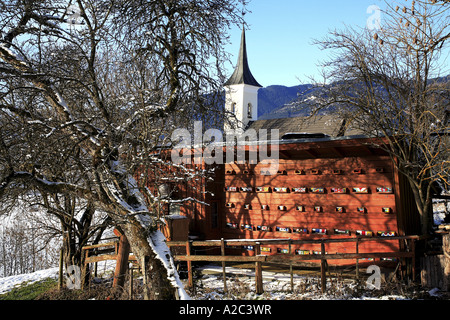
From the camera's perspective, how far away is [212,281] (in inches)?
392

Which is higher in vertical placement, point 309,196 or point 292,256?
point 309,196

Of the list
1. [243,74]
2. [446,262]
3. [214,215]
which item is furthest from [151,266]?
[243,74]

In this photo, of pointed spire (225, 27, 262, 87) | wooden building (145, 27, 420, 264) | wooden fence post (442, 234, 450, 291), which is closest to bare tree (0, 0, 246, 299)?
wooden building (145, 27, 420, 264)

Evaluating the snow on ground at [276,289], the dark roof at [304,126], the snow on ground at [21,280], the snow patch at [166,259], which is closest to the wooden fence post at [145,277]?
the snow patch at [166,259]

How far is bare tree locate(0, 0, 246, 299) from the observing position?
19.8 feet

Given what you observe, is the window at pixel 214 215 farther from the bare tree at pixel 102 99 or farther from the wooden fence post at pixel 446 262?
the wooden fence post at pixel 446 262

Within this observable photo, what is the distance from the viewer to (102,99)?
7.41 metres

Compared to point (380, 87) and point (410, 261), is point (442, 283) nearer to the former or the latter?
point (410, 261)

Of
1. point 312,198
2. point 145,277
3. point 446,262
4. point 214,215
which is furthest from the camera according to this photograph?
point 214,215

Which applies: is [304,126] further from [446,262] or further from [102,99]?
[102,99]

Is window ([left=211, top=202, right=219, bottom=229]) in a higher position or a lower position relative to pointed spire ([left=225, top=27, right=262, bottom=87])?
lower

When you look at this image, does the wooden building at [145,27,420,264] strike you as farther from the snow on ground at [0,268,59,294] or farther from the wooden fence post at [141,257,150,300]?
the snow on ground at [0,268,59,294]

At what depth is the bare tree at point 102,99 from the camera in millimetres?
6039

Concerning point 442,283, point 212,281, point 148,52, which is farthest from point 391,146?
point 148,52
